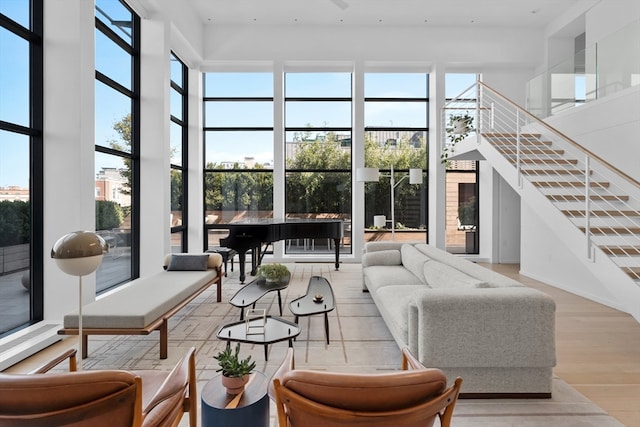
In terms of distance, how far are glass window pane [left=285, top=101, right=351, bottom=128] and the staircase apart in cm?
286

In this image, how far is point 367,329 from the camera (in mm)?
3893

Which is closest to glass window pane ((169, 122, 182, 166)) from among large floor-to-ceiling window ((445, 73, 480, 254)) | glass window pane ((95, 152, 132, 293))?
glass window pane ((95, 152, 132, 293))

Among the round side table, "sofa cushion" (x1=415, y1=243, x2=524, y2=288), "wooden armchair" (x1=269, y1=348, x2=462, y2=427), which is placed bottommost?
the round side table

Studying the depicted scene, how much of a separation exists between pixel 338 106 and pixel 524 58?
443 cm

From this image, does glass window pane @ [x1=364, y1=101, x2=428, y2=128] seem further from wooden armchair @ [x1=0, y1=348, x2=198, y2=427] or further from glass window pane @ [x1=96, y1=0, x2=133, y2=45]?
wooden armchair @ [x1=0, y1=348, x2=198, y2=427]

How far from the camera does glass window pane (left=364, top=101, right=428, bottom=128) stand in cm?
862

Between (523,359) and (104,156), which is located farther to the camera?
(104,156)

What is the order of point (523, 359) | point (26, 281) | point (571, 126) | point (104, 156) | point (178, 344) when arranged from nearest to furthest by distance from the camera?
point (523, 359), point (178, 344), point (26, 281), point (104, 156), point (571, 126)

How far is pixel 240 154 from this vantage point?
865cm

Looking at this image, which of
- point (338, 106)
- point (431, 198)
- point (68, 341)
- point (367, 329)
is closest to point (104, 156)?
point (68, 341)

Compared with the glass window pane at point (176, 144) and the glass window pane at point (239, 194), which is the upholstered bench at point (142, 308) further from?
the glass window pane at point (239, 194)

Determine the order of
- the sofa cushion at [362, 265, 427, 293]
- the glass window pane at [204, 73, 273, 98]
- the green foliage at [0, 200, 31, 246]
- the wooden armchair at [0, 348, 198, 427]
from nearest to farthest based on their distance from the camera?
the wooden armchair at [0, 348, 198, 427] < the green foliage at [0, 200, 31, 246] < the sofa cushion at [362, 265, 427, 293] < the glass window pane at [204, 73, 273, 98]

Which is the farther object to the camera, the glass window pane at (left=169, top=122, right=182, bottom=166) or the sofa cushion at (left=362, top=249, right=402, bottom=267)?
the glass window pane at (left=169, top=122, right=182, bottom=166)

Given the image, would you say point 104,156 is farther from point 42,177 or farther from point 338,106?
point 338,106
